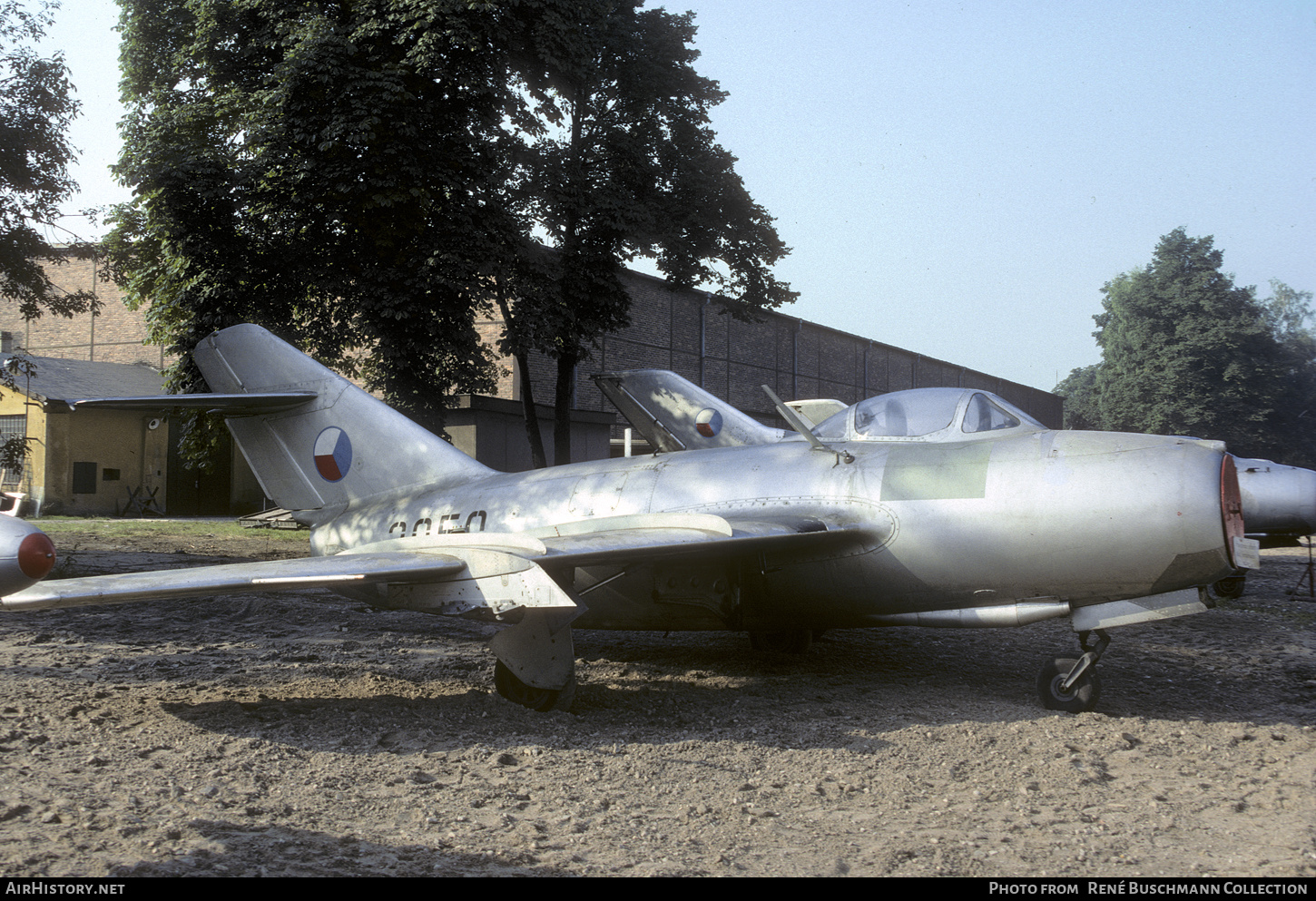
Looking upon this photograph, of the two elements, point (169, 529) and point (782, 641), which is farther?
point (169, 529)

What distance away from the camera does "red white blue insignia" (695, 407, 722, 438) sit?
1131 cm

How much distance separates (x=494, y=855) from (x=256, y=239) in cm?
1551

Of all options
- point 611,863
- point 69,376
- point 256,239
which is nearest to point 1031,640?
point 611,863

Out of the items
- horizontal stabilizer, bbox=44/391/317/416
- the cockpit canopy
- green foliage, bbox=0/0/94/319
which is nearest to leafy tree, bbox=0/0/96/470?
green foliage, bbox=0/0/94/319

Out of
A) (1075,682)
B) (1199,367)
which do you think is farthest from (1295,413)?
(1075,682)

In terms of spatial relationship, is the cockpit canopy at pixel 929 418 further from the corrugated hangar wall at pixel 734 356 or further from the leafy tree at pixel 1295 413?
the leafy tree at pixel 1295 413

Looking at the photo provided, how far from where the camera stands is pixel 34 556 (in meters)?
5.70

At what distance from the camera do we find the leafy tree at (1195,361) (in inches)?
2062

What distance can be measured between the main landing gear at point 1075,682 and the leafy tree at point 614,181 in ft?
43.0

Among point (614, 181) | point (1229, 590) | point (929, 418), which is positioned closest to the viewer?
point (929, 418)

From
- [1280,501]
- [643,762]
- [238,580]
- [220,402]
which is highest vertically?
[220,402]

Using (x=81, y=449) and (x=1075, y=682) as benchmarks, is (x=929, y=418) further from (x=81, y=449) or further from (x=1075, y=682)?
(x=81, y=449)

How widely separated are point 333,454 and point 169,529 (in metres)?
17.2

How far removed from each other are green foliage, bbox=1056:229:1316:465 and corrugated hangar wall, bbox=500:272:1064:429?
14.4 metres
